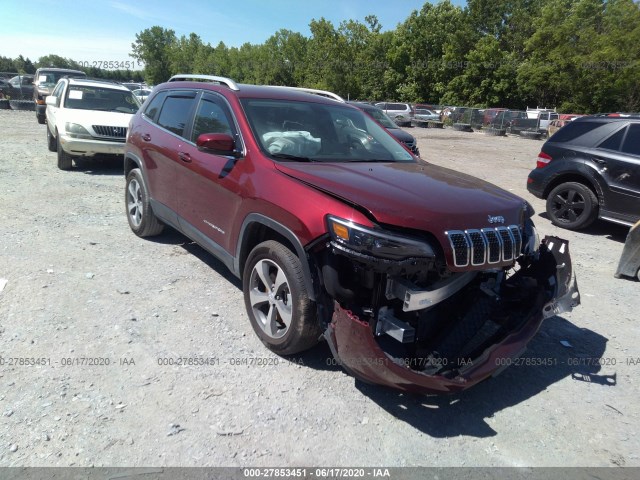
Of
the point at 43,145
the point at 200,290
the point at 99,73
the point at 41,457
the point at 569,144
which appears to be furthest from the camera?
the point at 99,73

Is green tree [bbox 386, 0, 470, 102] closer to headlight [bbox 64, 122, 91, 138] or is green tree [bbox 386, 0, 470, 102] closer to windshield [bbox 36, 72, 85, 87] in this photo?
windshield [bbox 36, 72, 85, 87]

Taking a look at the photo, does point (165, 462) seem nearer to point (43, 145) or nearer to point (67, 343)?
point (67, 343)

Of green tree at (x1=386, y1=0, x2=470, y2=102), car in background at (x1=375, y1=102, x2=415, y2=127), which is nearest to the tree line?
green tree at (x1=386, y1=0, x2=470, y2=102)

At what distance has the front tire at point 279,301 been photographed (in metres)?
3.12

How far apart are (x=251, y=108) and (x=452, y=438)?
2.93 m

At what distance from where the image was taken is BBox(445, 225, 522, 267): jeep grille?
280 centimetres

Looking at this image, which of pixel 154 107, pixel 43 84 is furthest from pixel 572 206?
pixel 43 84

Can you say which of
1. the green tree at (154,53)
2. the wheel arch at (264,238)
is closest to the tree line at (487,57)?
the green tree at (154,53)

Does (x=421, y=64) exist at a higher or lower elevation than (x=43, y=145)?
higher

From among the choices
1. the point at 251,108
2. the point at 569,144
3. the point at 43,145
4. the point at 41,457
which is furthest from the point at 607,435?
the point at 43,145

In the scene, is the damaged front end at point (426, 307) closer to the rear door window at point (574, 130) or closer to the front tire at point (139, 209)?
the front tire at point (139, 209)

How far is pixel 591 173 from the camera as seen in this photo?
7195mm

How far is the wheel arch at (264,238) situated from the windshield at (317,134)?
1.74 ft

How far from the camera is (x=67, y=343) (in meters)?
3.53
